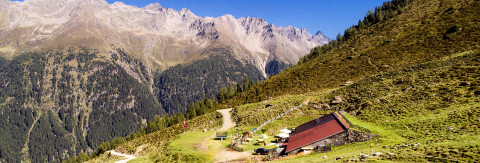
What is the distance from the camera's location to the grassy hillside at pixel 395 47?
94125 mm

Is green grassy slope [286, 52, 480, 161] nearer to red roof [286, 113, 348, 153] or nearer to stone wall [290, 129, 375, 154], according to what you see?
stone wall [290, 129, 375, 154]

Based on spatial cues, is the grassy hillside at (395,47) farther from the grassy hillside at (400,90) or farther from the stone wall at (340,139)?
the stone wall at (340,139)

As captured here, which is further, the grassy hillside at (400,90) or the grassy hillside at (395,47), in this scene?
the grassy hillside at (395,47)

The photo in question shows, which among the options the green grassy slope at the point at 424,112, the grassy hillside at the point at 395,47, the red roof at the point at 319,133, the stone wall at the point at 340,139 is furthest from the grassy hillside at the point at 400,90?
the red roof at the point at 319,133

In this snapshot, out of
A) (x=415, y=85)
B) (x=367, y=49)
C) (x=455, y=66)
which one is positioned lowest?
(x=415, y=85)

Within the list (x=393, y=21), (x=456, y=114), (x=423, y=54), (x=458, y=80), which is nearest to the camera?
(x=456, y=114)

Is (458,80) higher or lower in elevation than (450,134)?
higher

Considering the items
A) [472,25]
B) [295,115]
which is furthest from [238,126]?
[472,25]

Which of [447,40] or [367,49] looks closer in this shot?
[447,40]

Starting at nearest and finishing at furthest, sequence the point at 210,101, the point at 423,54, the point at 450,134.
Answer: the point at 450,134, the point at 423,54, the point at 210,101

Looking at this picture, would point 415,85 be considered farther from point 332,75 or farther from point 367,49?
point 367,49

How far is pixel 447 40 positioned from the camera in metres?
96.1

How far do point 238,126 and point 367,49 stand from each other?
271 ft

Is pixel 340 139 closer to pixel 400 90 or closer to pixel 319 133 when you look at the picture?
pixel 319 133
